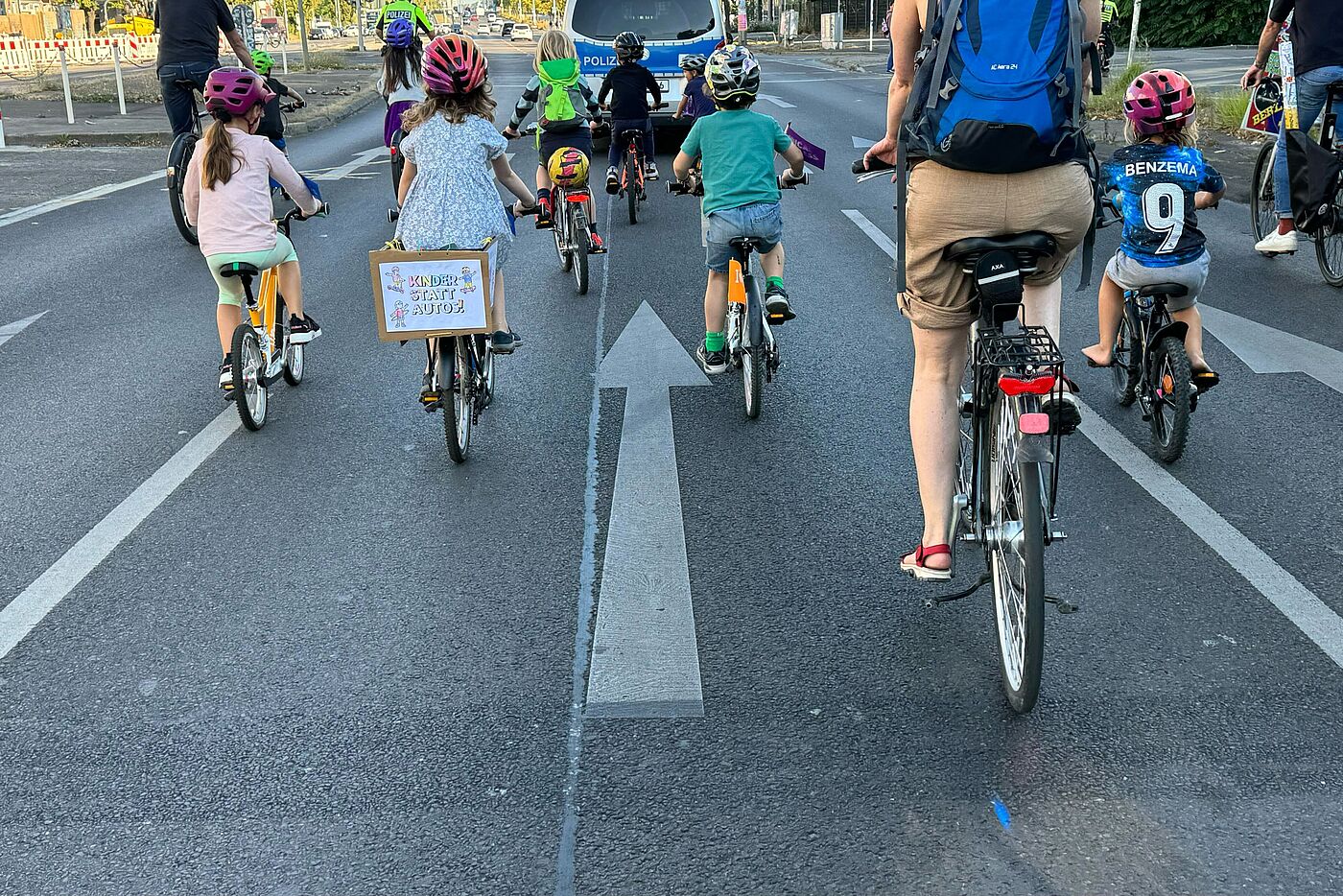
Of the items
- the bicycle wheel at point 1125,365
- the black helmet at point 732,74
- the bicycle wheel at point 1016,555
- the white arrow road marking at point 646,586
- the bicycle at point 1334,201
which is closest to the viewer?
the bicycle wheel at point 1016,555

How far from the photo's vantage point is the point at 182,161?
34.3 ft

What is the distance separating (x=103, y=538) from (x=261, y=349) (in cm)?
153

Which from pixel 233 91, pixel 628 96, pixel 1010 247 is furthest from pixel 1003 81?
pixel 628 96

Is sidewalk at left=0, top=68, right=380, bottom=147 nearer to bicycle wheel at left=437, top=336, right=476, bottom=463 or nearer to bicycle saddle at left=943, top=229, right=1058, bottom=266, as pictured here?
bicycle wheel at left=437, top=336, right=476, bottom=463

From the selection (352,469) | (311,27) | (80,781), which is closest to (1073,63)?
(80,781)

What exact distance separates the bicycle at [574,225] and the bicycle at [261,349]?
267 centimetres

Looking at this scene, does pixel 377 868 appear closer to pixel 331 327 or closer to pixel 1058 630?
pixel 1058 630

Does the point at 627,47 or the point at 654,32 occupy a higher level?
the point at 654,32

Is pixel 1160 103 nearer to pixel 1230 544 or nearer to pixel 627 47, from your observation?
pixel 1230 544

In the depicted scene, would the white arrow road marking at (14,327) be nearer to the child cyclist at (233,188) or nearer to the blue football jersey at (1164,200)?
the child cyclist at (233,188)

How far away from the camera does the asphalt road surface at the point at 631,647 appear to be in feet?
9.98

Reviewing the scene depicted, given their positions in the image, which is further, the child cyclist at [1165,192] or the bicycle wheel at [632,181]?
the bicycle wheel at [632,181]

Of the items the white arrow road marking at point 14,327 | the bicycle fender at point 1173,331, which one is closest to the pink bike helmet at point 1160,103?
the bicycle fender at point 1173,331

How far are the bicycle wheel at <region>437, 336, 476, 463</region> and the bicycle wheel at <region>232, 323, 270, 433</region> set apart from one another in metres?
1.00
